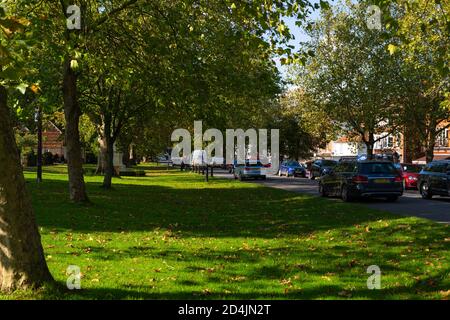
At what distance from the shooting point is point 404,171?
103ft

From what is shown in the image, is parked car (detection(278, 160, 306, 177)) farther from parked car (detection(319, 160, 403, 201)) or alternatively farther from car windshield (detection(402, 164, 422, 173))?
parked car (detection(319, 160, 403, 201))

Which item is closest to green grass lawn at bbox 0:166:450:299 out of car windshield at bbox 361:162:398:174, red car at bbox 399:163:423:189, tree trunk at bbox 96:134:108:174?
car windshield at bbox 361:162:398:174

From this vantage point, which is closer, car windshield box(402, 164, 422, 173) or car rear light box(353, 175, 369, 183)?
car rear light box(353, 175, 369, 183)

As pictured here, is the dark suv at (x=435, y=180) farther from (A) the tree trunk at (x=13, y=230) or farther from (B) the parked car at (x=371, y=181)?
(A) the tree trunk at (x=13, y=230)

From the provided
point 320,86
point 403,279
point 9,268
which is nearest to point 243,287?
point 403,279

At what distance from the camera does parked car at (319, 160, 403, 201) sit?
66.3 ft

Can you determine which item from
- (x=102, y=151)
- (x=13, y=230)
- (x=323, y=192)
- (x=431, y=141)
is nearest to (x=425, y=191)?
(x=323, y=192)

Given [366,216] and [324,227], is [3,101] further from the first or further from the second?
[366,216]

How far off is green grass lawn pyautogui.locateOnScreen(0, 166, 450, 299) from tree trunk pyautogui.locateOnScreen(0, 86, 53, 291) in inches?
9.1

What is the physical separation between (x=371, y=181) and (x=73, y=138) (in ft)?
36.7

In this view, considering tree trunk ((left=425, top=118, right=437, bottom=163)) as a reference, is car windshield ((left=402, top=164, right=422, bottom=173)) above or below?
below

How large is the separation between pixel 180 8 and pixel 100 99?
1121 centimetres

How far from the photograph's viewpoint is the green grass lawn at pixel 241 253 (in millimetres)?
6734

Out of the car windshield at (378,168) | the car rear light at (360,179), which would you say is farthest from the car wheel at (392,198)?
the car rear light at (360,179)
